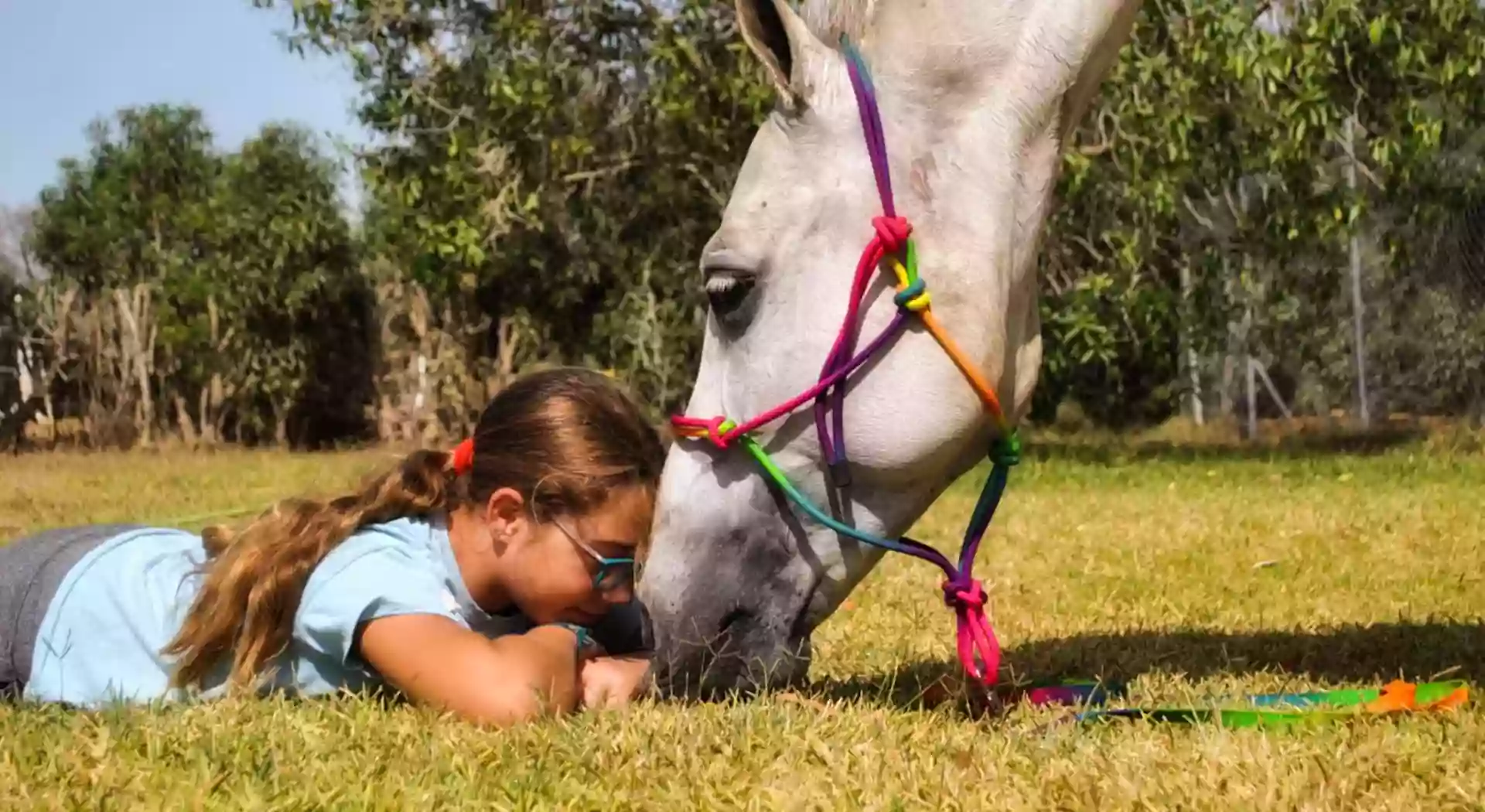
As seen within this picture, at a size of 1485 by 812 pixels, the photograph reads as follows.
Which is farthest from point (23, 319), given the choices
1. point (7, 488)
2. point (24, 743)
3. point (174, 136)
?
point (24, 743)

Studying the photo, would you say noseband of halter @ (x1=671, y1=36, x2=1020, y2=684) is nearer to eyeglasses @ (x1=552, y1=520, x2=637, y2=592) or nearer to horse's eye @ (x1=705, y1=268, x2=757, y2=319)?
horse's eye @ (x1=705, y1=268, x2=757, y2=319)

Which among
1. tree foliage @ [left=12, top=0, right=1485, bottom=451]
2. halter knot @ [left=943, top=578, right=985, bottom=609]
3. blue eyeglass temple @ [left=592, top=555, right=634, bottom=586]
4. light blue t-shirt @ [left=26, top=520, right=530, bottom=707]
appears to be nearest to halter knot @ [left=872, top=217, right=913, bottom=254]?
halter knot @ [left=943, top=578, right=985, bottom=609]

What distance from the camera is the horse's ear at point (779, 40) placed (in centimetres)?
246

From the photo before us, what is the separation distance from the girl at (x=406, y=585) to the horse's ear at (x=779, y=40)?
0.66 meters

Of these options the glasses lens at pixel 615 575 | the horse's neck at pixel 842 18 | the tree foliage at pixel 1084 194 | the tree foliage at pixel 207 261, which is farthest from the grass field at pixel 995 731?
the tree foliage at pixel 207 261

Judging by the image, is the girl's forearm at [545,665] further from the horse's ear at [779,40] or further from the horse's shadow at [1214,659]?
the horse's ear at [779,40]

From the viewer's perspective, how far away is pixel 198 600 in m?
2.56

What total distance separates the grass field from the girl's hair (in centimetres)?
17

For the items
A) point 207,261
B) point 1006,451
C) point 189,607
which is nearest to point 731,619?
point 1006,451

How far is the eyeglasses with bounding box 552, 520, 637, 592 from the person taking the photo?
2.54 meters

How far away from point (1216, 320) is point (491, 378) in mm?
6874

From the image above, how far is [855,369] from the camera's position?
2.35m

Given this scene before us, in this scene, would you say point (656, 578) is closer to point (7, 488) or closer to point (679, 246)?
point (7, 488)

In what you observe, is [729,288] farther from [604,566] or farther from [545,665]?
[545,665]
